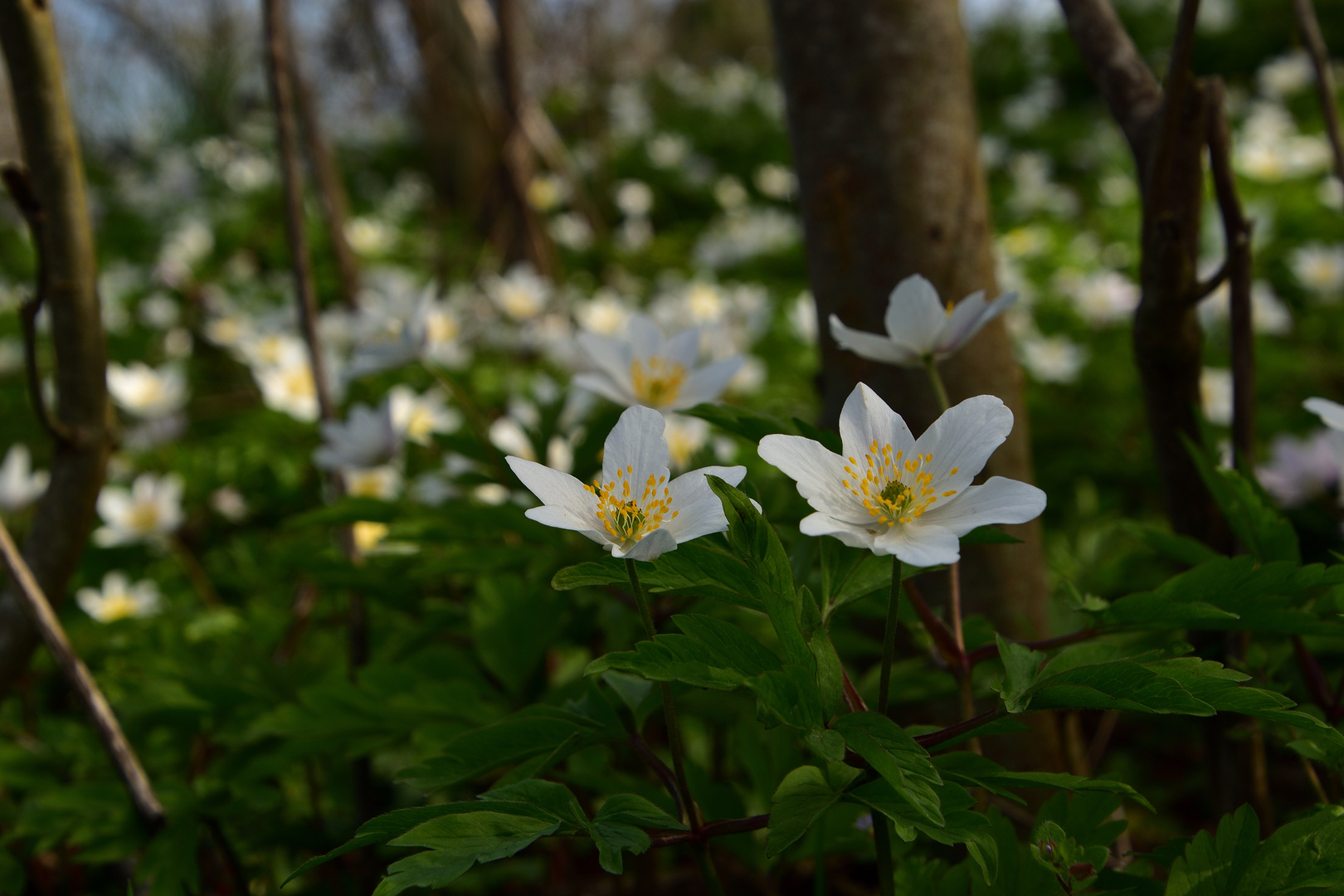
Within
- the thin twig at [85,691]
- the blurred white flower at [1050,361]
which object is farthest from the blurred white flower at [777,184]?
the thin twig at [85,691]

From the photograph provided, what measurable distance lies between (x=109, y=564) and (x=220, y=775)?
71.1 inches

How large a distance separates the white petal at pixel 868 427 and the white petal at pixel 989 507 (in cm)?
7

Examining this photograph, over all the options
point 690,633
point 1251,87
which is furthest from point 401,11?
point 1251,87

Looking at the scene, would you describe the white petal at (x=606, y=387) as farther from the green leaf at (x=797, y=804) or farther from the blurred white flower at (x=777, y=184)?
the blurred white flower at (x=777, y=184)

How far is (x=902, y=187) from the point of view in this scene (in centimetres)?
131

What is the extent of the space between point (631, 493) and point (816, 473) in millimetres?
166

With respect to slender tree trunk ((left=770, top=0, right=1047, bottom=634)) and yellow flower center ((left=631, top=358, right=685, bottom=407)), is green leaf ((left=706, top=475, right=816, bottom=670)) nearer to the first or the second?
yellow flower center ((left=631, top=358, right=685, bottom=407))

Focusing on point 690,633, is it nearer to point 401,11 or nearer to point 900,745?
point 900,745

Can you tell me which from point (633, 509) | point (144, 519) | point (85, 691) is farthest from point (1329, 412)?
point (144, 519)

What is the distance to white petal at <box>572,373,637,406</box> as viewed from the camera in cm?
113

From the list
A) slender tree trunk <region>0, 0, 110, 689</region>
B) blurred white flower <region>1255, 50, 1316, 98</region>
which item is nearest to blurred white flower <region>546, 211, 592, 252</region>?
slender tree trunk <region>0, 0, 110, 689</region>

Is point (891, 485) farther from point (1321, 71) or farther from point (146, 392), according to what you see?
point (146, 392)

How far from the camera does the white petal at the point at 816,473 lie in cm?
74

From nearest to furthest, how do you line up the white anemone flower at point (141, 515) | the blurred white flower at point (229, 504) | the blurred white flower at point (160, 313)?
1. the white anemone flower at point (141, 515)
2. the blurred white flower at point (229, 504)
3. the blurred white flower at point (160, 313)
